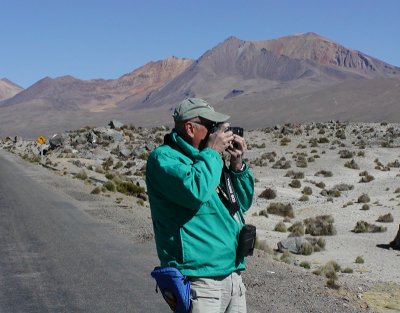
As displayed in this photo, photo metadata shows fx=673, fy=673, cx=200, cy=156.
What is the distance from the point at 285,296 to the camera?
28.7 ft

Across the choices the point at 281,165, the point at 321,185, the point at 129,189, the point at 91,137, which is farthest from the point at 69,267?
the point at 91,137

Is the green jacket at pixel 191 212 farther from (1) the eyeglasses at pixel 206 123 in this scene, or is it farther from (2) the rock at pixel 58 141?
(2) the rock at pixel 58 141

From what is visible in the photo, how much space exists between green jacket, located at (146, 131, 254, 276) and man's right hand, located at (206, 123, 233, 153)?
5 cm

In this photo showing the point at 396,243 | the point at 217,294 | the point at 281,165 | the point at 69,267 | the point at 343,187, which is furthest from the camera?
the point at 281,165

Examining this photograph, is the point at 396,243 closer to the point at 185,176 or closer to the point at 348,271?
the point at 348,271

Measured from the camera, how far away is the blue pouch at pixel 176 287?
12.5ft

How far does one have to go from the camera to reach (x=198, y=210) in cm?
381

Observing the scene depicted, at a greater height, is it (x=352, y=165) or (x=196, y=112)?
(x=196, y=112)

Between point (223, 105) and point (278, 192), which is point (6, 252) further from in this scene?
point (223, 105)

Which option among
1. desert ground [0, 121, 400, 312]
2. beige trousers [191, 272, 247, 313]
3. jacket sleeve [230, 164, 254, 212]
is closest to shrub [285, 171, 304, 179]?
desert ground [0, 121, 400, 312]

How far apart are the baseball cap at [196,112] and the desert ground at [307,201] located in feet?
15.6

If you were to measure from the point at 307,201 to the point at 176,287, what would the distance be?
75.7 ft

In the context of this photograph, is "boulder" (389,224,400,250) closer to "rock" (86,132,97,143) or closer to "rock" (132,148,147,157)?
"rock" (132,148,147,157)

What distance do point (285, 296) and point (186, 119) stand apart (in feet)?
17.5
